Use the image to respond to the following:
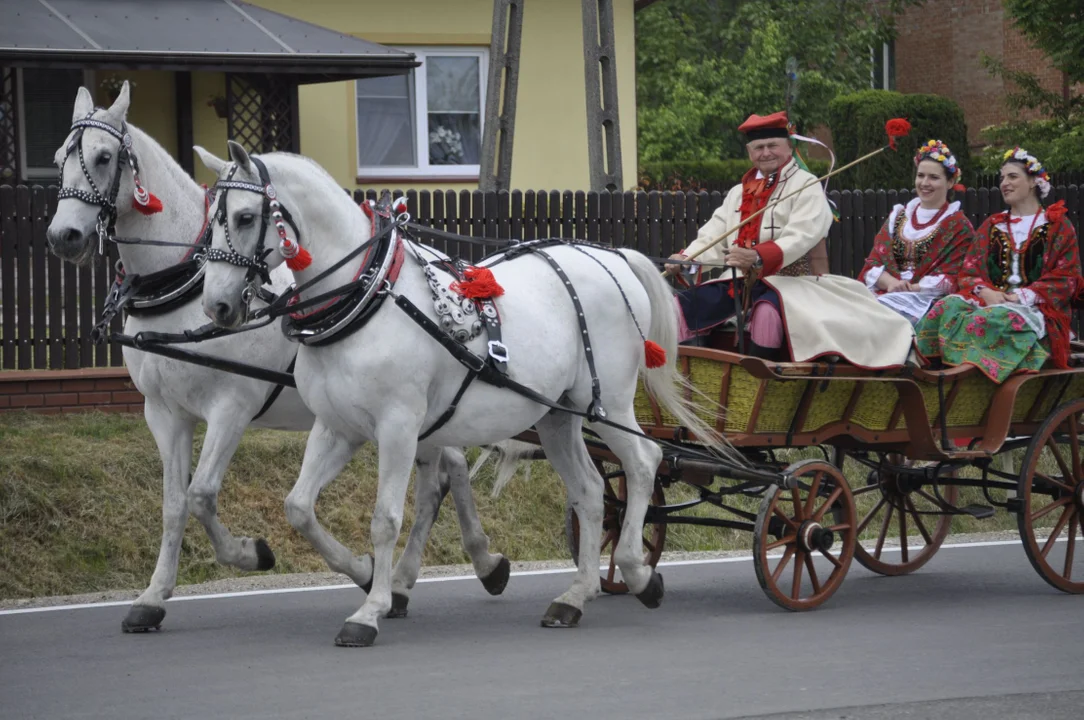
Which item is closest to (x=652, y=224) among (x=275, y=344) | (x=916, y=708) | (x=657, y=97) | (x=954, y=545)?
(x=954, y=545)

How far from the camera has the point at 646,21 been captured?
32.3 metres

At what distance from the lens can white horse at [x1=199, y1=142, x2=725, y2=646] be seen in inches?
261

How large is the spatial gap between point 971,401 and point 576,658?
9.55 ft

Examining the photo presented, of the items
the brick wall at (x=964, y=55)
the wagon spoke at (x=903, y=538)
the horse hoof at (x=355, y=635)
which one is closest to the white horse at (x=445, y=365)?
the horse hoof at (x=355, y=635)

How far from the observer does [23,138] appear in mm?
17375

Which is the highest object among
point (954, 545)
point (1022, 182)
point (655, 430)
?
point (1022, 182)

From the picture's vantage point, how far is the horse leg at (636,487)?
24.6 ft

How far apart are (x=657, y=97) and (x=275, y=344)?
25.2m

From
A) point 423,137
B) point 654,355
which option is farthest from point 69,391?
point 423,137

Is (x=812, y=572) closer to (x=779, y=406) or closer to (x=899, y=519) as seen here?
(x=779, y=406)

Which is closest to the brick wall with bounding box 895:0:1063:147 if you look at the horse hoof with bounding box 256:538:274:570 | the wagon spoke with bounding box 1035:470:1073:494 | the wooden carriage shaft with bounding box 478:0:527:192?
the wooden carriage shaft with bounding box 478:0:527:192

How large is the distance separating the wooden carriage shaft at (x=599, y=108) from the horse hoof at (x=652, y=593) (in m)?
7.79

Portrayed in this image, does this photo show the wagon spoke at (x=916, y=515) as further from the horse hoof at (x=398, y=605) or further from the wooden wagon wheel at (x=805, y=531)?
the horse hoof at (x=398, y=605)

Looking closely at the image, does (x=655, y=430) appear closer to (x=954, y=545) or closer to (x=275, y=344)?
(x=275, y=344)
